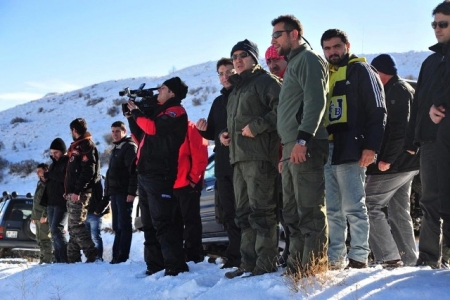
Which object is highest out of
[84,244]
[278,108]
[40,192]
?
[278,108]

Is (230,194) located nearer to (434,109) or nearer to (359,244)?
(359,244)

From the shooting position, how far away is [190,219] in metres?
6.59

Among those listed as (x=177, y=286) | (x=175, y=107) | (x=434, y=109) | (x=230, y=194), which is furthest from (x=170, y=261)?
(x=434, y=109)

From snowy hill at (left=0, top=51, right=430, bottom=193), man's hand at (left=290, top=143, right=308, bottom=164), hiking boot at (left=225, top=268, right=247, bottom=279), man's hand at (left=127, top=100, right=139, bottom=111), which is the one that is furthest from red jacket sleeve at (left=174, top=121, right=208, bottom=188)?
snowy hill at (left=0, top=51, right=430, bottom=193)

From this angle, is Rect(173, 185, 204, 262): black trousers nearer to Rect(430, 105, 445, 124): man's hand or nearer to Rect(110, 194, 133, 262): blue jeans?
Rect(110, 194, 133, 262): blue jeans

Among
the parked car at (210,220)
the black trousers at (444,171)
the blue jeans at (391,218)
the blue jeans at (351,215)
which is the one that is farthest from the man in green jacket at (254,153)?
the parked car at (210,220)

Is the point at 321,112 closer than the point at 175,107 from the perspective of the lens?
Yes

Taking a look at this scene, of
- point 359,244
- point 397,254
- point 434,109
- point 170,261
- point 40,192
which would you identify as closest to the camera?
point 434,109

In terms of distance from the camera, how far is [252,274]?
15.7 ft

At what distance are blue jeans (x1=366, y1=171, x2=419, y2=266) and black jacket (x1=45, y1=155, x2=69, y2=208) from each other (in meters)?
4.86

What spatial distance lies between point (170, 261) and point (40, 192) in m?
4.80

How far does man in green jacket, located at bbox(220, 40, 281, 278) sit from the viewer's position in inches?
189

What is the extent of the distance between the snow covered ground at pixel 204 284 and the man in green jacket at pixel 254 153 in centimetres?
29

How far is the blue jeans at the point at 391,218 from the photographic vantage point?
513 cm
